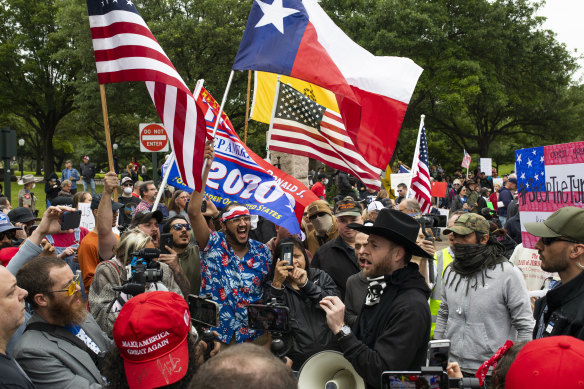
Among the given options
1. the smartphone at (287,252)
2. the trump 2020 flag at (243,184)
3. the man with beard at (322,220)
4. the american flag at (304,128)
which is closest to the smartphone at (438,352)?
the smartphone at (287,252)

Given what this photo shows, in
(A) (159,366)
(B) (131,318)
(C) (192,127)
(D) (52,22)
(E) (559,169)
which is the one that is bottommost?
(A) (159,366)

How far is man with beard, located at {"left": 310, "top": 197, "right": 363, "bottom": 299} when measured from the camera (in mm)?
5332

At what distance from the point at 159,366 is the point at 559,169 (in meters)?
3.99

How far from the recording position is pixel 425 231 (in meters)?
4.84

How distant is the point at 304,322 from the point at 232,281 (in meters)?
0.67

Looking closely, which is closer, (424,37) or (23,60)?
(424,37)

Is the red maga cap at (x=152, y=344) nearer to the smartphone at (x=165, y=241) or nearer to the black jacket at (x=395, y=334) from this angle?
the black jacket at (x=395, y=334)

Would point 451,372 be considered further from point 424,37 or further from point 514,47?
point 514,47

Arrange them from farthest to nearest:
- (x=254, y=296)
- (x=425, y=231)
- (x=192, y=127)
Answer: (x=192, y=127) → (x=425, y=231) → (x=254, y=296)

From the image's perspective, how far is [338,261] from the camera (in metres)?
5.40

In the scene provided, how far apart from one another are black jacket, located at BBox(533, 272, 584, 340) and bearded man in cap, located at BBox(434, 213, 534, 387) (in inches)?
26.7

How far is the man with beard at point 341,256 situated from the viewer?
17.5 feet

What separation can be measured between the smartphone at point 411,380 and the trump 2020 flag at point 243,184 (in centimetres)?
352

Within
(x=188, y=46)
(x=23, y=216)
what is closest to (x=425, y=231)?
(x=23, y=216)
